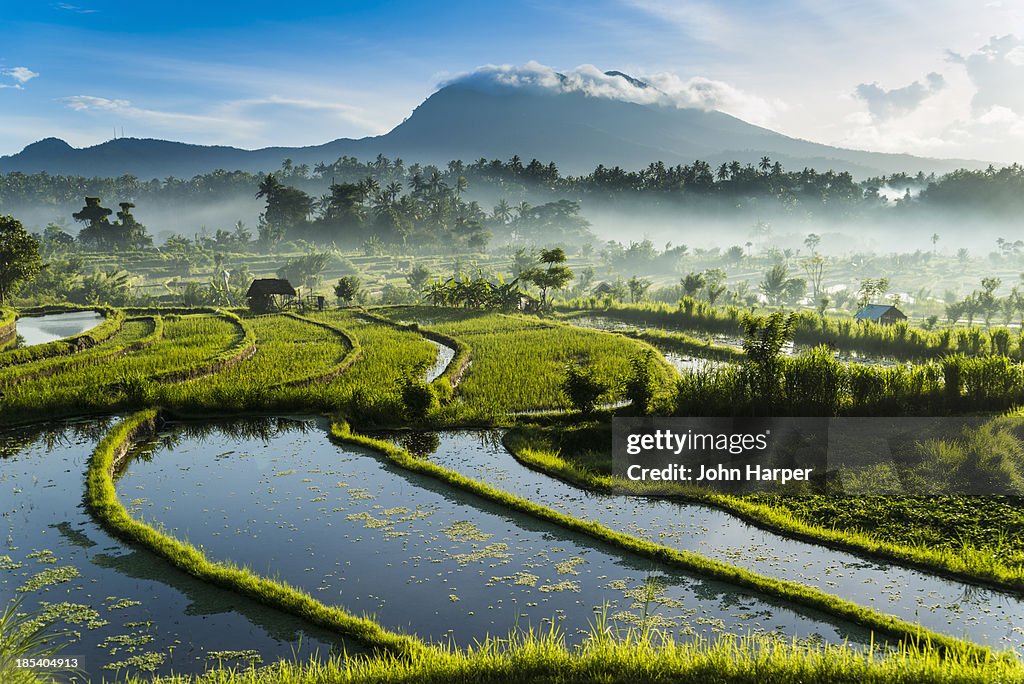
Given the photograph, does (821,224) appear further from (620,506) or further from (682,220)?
(620,506)

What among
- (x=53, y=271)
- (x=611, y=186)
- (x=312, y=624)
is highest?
(x=611, y=186)

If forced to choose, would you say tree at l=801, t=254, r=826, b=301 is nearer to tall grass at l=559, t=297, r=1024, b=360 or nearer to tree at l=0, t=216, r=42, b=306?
tall grass at l=559, t=297, r=1024, b=360

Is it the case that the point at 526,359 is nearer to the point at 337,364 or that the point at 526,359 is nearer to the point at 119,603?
the point at 337,364

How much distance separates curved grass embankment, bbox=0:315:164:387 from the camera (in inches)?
645

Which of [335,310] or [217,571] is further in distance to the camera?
[335,310]

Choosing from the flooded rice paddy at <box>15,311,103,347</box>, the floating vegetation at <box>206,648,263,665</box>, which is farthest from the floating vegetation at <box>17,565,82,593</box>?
the flooded rice paddy at <box>15,311,103,347</box>

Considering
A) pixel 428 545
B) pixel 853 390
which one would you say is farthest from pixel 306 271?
pixel 428 545

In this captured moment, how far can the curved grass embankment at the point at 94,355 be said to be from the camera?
16375mm

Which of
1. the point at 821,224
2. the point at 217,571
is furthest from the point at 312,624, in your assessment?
the point at 821,224

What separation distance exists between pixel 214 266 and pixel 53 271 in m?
20.9

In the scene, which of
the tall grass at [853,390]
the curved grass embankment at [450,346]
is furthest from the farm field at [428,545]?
the curved grass embankment at [450,346]

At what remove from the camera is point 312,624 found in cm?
687

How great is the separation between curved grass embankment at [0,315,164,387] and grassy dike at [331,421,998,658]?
442 inches

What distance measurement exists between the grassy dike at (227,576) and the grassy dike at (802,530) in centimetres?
475
